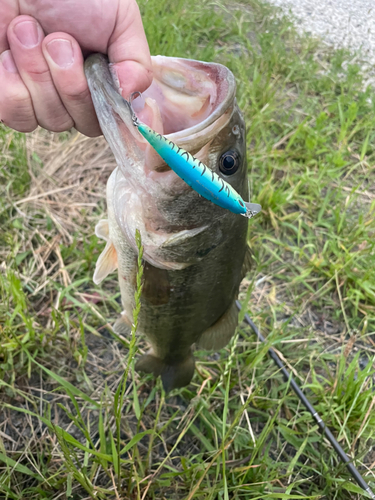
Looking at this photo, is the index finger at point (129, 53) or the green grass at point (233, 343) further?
the green grass at point (233, 343)

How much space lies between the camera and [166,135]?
134 cm

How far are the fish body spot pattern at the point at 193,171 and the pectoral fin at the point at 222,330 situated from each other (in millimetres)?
949

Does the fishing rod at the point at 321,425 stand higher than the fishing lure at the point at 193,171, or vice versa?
the fishing lure at the point at 193,171

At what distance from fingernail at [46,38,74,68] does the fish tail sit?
4.94 ft

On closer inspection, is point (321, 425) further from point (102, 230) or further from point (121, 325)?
point (102, 230)

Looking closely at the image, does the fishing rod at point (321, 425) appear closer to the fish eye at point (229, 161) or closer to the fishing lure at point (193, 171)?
the fish eye at point (229, 161)

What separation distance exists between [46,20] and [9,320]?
160 centimetres

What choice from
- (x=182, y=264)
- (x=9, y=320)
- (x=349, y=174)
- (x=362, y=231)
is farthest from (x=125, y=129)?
(x=349, y=174)

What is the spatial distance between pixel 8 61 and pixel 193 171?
0.99 meters

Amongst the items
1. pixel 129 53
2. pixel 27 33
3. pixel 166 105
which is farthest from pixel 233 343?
pixel 27 33

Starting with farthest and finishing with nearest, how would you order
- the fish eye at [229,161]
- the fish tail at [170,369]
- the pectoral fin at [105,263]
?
the fish tail at [170,369] → the pectoral fin at [105,263] → the fish eye at [229,161]

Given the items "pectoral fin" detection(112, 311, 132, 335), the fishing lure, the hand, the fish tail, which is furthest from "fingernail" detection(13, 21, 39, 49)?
the fish tail

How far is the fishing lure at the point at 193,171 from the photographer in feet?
3.51

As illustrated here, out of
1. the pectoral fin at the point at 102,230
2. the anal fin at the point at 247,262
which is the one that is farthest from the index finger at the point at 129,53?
the anal fin at the point at 247,262
